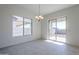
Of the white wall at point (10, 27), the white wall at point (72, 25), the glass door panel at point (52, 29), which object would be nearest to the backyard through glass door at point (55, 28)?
the glass door panel at point (52, 29)

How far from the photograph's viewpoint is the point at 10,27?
347 cm

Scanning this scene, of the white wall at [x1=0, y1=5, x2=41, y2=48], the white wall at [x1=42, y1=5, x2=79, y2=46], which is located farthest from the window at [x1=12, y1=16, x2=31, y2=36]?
the white wall at [x1=42, y1=5, x2=79, y2=46]

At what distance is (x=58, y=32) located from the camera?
2.76m

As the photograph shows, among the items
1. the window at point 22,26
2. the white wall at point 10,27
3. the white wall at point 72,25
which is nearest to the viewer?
the window at point 22,26

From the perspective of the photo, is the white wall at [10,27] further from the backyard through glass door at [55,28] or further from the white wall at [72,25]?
the white wall at [72,25]

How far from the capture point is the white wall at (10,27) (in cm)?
286

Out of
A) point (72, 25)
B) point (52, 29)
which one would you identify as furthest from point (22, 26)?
point (72, 25)

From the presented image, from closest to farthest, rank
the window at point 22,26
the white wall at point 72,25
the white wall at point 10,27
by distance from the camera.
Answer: the window at point 22,26
the white wall at point 10,27
the white wall at point 72,25

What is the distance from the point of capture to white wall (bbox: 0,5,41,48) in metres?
2.86

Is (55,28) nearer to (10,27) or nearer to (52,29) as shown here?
(52,29)

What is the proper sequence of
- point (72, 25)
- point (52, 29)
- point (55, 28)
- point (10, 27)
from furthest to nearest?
point (72, 25)
point (10, 27)
point (52, 29)
point (55, 28)

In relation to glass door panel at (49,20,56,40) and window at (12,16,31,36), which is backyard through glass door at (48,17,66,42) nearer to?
glass door panel at (49,20,56,40)
